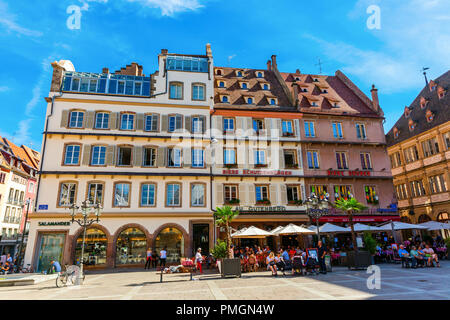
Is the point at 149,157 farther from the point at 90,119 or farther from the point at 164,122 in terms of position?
the point at 90,119

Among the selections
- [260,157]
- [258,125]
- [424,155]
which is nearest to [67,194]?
[260,157]

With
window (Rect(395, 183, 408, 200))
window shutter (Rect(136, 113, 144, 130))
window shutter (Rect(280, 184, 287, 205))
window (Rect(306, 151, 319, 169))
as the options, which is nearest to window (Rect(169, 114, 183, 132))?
window shutter (Rect(136, 113, 144, 130))

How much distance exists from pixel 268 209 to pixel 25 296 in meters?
18.8

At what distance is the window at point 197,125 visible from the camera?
2689 centimetres

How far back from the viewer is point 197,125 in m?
27.0

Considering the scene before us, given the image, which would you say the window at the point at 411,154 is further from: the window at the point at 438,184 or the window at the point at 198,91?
the window at the point at 198,91

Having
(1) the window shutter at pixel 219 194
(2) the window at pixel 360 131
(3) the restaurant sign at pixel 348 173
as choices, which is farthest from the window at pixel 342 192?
(1) the window shutter at pixel 219 194

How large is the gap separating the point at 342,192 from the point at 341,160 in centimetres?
331

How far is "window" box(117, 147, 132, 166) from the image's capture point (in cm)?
2483

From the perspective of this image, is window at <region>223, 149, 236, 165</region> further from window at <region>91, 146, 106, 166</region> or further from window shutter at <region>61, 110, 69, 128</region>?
window shutter at <region>61, 110, 69, 128</region>

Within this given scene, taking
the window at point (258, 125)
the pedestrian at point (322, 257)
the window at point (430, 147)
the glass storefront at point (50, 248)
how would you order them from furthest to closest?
the window at point (430, 147) → the window at point (258, 125) → the glass storefront at point (50, 248) → the pedestrian at point (322, 257)

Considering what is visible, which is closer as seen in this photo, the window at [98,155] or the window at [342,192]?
the window at [98,155]

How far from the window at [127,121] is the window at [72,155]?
13.6ft
